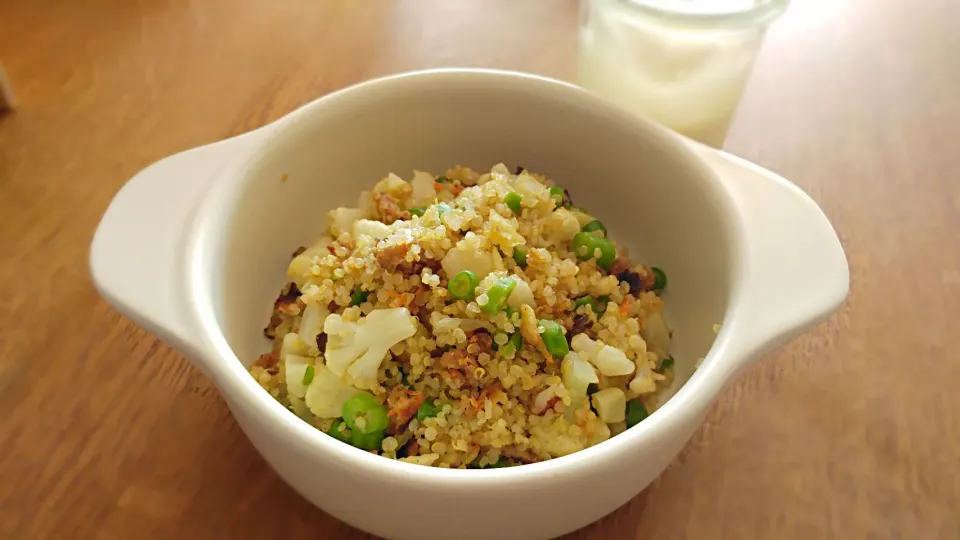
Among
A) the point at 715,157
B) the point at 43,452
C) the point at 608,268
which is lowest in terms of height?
the point at 43,452

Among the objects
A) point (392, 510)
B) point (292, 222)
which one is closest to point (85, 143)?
point (292, 222)

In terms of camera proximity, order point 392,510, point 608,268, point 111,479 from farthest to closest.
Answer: point 608,268 → point 111,479 → point 392,510

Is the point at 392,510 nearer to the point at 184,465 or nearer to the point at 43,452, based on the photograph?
the point at 184,465

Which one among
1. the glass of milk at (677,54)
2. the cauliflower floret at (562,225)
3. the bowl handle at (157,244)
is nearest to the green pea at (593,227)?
the cauliflower floret at (562,225)

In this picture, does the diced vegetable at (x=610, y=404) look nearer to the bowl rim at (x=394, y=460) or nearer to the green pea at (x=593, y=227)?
the bowl rim at (x=394, y=460)

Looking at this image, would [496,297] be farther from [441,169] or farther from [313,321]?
[441,169]

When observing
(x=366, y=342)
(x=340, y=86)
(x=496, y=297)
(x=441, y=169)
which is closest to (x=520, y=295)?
(x=496, y=297)
